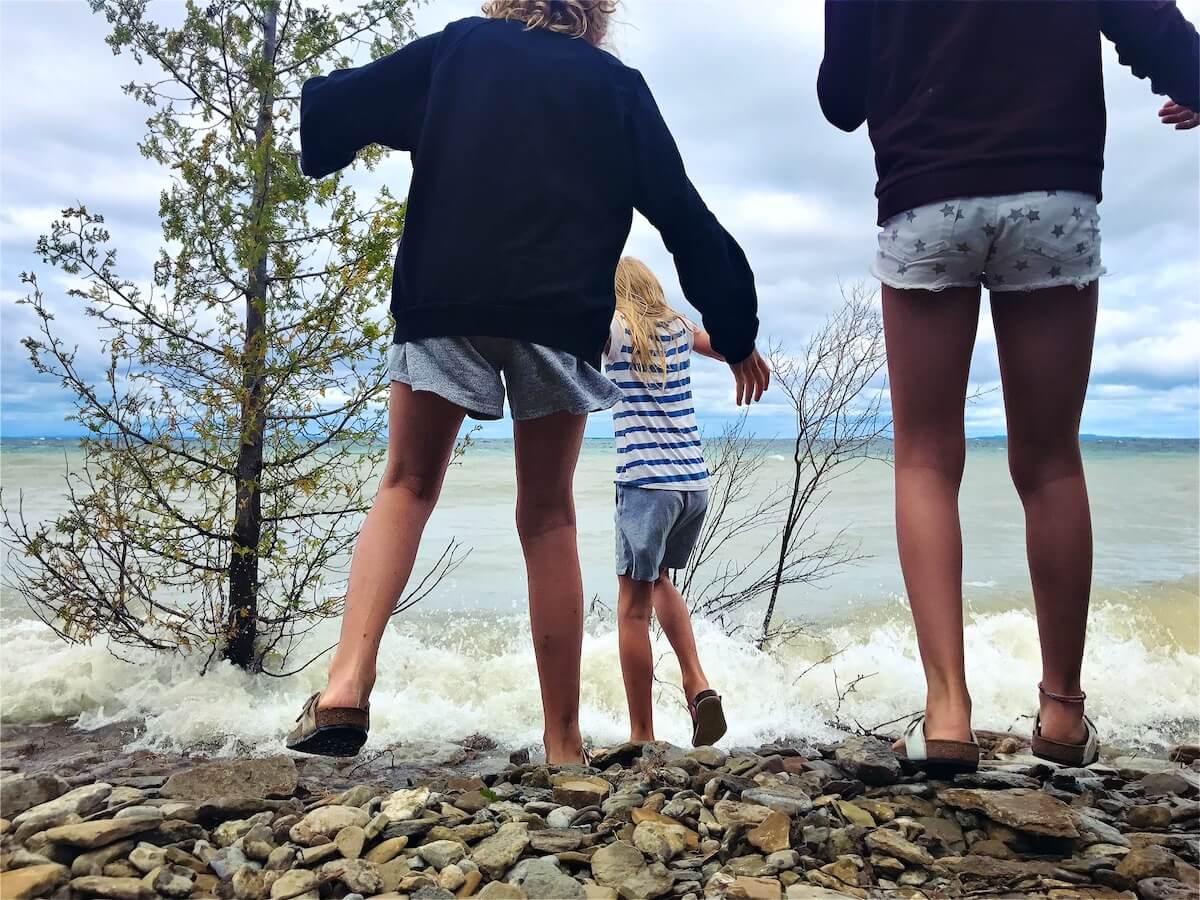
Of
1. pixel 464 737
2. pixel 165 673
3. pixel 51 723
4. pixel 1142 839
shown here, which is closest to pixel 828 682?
pixel 464 737

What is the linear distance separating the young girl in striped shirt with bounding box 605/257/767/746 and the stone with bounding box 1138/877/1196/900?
65.8 inches

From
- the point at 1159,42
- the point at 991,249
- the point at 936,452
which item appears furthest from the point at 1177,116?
the point at 936,452

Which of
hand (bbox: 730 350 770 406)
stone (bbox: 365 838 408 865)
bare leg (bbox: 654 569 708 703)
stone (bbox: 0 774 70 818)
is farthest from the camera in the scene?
bare leg (bbox: 654 569 708 703)

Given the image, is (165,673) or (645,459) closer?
(645,459)

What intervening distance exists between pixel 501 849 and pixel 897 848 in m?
0.83

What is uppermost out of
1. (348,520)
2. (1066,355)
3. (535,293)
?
(535,293)

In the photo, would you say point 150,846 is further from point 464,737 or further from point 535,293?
point 464,737

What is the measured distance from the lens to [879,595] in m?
6.95

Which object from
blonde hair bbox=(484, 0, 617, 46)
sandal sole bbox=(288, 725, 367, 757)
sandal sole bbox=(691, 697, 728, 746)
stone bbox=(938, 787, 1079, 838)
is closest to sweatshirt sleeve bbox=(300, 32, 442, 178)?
blonde hair bbox=(484, 0, 617, 46)

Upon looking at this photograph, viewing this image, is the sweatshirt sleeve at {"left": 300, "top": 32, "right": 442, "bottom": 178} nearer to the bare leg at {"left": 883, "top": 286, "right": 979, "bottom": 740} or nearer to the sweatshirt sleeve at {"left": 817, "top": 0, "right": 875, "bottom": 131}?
the sweatshirt sleeve at {"left": 817, "top": 0, "right": 875, "bottom": 131}

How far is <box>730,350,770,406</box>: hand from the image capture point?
246 centimetres

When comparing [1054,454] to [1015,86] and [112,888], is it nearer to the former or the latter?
[1015,86]

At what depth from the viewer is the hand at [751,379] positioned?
246 cm

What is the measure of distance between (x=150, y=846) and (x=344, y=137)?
1.69 m
